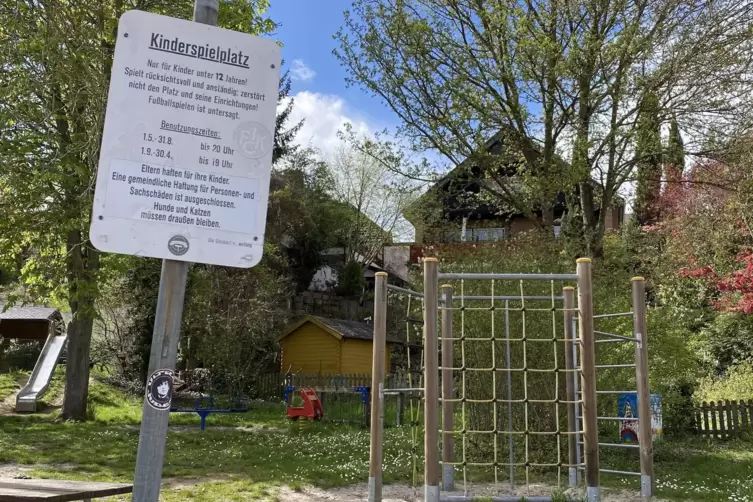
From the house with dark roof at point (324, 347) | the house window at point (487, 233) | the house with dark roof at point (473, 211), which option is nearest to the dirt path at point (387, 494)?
the house with dark roof at point (473, 211)

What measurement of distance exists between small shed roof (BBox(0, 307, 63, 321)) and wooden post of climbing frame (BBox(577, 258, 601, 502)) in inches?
995

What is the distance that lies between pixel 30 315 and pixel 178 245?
92.8 ft

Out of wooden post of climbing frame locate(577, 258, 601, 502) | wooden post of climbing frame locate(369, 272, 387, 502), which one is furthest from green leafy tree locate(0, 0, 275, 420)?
wooden post of climbing frame locate(577, 258, 601, 502)

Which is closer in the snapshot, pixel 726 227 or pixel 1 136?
pixel 1 136

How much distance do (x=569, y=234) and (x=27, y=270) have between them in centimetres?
1129

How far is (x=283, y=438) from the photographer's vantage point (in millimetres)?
11672

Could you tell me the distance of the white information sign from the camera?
2338 mm

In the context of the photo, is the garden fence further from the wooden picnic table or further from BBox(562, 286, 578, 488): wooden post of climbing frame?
the wooden picnic table

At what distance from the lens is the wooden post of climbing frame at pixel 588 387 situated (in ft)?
19.1

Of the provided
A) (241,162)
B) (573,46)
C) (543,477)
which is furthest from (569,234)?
(241,162)

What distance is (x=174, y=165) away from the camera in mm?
2387

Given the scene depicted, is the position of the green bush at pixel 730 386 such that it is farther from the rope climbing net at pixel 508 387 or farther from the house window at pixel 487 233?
the house window at pixel 487 233

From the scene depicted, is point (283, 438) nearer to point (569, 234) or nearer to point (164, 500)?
point (164, 500)

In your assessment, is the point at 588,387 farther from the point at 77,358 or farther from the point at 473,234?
the point at 473,234
